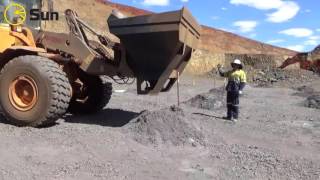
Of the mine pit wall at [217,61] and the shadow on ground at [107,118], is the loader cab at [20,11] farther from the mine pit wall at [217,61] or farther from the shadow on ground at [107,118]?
the mine pit wall at [217,61]

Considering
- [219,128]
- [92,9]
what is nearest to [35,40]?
[219,128]

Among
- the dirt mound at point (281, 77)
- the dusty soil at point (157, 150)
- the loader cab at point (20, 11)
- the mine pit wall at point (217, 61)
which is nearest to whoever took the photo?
the dusty soil at point (157, 150)

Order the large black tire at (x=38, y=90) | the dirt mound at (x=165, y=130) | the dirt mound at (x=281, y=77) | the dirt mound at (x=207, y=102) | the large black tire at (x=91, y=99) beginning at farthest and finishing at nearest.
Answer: the dirt mound at (x=281, y=77) < the dirt mound at (x=207, y=102) < the large black tire at (x=91, y=99) < the large black tire at (x=38, y=90) < the dirt mound at (x=165, y=130)

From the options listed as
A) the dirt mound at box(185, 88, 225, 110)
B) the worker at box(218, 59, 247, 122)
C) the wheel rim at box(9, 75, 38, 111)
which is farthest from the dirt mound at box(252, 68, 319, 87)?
the wheel rim at box(9, 75, 38, 111)

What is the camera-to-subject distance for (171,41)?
7180mm

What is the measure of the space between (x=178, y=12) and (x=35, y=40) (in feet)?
8.89

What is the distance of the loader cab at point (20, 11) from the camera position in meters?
7.94

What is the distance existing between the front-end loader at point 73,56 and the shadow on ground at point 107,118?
64cm

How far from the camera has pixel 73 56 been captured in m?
8.00

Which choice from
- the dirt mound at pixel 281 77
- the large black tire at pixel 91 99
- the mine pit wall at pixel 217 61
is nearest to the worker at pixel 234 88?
the large black tire at pixel 91 99

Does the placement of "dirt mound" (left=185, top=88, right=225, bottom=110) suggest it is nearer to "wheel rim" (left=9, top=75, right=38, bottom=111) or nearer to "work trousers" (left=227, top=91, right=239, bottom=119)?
"work trousers" (left=227, top=91, right=239, bottom=119)

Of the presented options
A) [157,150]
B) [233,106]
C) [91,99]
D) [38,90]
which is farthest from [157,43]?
[233,106]

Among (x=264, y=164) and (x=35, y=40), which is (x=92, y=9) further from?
(x=264, y=164)

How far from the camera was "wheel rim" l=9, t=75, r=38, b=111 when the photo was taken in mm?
7391
